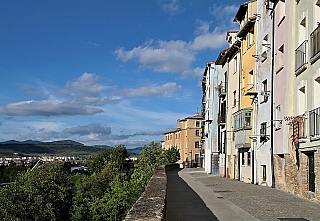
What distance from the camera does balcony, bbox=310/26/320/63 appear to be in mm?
14961

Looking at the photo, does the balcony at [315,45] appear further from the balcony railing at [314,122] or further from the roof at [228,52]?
the roof at [228,52]

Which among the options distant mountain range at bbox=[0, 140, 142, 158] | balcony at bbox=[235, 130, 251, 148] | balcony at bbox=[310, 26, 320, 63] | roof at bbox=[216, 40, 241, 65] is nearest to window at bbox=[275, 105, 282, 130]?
balcony at bbox=[310, 26, 320, 63]

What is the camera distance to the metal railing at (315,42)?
589 inches

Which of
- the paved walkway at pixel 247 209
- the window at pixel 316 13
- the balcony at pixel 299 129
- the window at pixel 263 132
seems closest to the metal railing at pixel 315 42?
the window at pixel 316 13

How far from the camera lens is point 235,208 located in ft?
44.2

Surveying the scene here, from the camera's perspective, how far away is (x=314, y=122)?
15.2 metres

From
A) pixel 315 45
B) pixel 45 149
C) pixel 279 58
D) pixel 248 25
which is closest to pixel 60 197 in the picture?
pixel 248 25

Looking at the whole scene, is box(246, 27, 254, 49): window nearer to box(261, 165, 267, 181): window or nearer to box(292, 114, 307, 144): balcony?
box(261, 165, 267, 181): window

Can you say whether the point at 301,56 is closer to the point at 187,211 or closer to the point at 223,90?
the point at 187,211

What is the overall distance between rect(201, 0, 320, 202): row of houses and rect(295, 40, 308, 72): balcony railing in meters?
0.04

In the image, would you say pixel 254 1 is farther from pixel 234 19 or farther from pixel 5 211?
pixel 5 211

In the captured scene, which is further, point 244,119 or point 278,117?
point 244,119

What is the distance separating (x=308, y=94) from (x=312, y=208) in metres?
4.70

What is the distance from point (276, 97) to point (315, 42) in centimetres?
636
